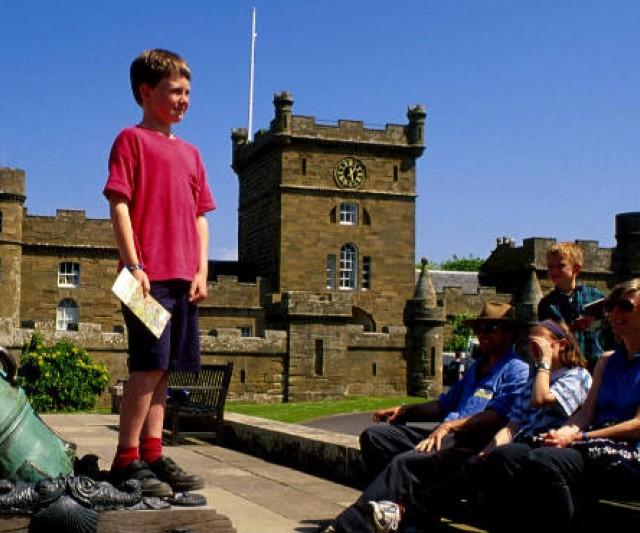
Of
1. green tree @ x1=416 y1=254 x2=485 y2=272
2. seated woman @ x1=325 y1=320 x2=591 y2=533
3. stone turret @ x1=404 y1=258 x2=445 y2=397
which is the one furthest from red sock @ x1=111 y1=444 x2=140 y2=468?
green tree @ x1=416 y1=254 x2=485 y2=272

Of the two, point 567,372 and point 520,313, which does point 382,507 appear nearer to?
point 567,372

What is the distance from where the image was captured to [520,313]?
30859mm

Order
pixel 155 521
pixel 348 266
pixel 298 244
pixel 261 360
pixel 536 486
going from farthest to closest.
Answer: pixel 348 266
pixel 298 244
pixel 261 360
pixel 536 486
pixel 155 521

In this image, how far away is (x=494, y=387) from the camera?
540cm

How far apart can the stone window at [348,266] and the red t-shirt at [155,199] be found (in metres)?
40.4

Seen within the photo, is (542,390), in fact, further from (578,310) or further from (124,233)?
(124,233)

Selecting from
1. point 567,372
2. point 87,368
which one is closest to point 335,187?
point 87,368

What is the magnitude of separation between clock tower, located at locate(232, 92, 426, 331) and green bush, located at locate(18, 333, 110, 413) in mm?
21836

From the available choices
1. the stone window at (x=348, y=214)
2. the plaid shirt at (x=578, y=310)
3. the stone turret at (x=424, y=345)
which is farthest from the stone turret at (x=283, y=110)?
the plaid shirt at (x=578, y=310)

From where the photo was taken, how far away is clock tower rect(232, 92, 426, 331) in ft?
145

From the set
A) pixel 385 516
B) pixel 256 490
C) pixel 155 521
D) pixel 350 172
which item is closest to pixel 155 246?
pixel 155 521

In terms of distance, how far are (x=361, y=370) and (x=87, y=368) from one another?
11658 millimetres

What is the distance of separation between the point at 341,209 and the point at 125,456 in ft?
135

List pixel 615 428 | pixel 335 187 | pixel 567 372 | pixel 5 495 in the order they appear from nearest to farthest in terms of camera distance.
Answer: pixel 5 495 < pixel 615 428 < pixel 567 372 < pixel 335 187
